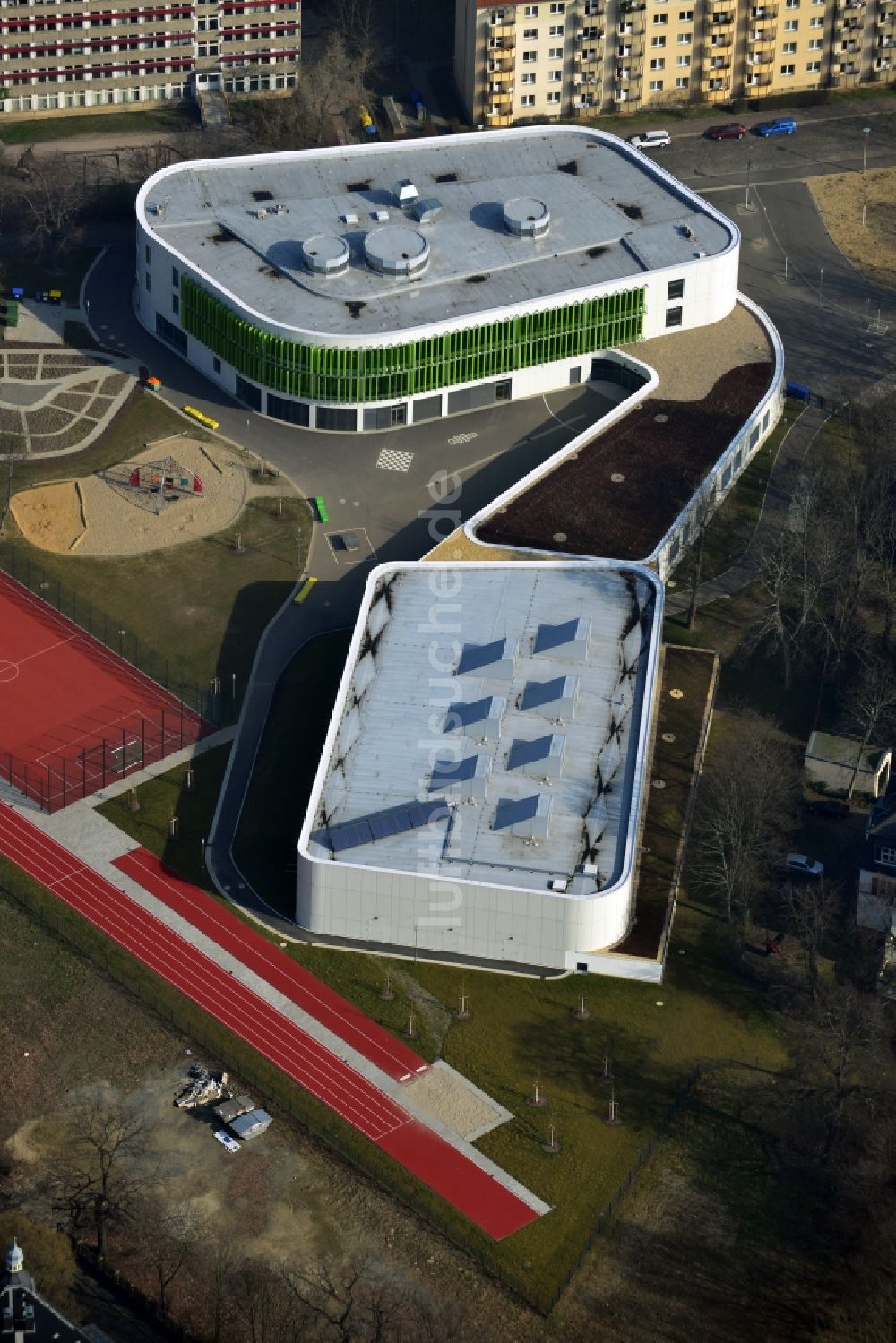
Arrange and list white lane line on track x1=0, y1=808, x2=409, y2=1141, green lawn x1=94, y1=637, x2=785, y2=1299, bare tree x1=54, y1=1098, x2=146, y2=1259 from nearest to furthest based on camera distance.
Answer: bare tree x1=54, y1=1098, x2=146, y2=1259 → green lawn x1=94, y1=637, x2=785, y2=1299 → white lane line on track x1=0, y1=808, x2=409, y2=1141

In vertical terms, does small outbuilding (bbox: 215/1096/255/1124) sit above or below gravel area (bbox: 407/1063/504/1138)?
above

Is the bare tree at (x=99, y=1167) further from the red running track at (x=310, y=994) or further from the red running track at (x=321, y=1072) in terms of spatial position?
the red running track at (x=310, y=994)

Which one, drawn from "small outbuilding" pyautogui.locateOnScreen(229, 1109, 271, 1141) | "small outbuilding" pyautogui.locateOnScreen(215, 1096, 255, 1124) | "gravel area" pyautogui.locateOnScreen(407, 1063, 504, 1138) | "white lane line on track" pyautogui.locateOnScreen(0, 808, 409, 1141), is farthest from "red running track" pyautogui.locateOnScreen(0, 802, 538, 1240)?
"small outbuilding" pyautogui.locateOnScreen(229, 1109, 271, 1141)

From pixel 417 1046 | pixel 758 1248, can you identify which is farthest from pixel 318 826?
pixel 758 1248

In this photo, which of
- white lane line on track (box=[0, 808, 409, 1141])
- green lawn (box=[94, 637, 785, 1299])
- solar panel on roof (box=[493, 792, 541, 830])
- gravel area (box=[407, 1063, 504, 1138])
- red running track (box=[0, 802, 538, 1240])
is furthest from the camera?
solar panel on roof (box=[493, 792, 541, 830])

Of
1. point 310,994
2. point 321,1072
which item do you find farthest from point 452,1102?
point 310,994

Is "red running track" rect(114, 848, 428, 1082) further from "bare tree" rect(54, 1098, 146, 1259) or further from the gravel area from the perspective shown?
"bare tree" rect(54, 1098, 146, 1259)

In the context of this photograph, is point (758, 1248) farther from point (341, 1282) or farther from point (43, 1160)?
point (43, 1160)
